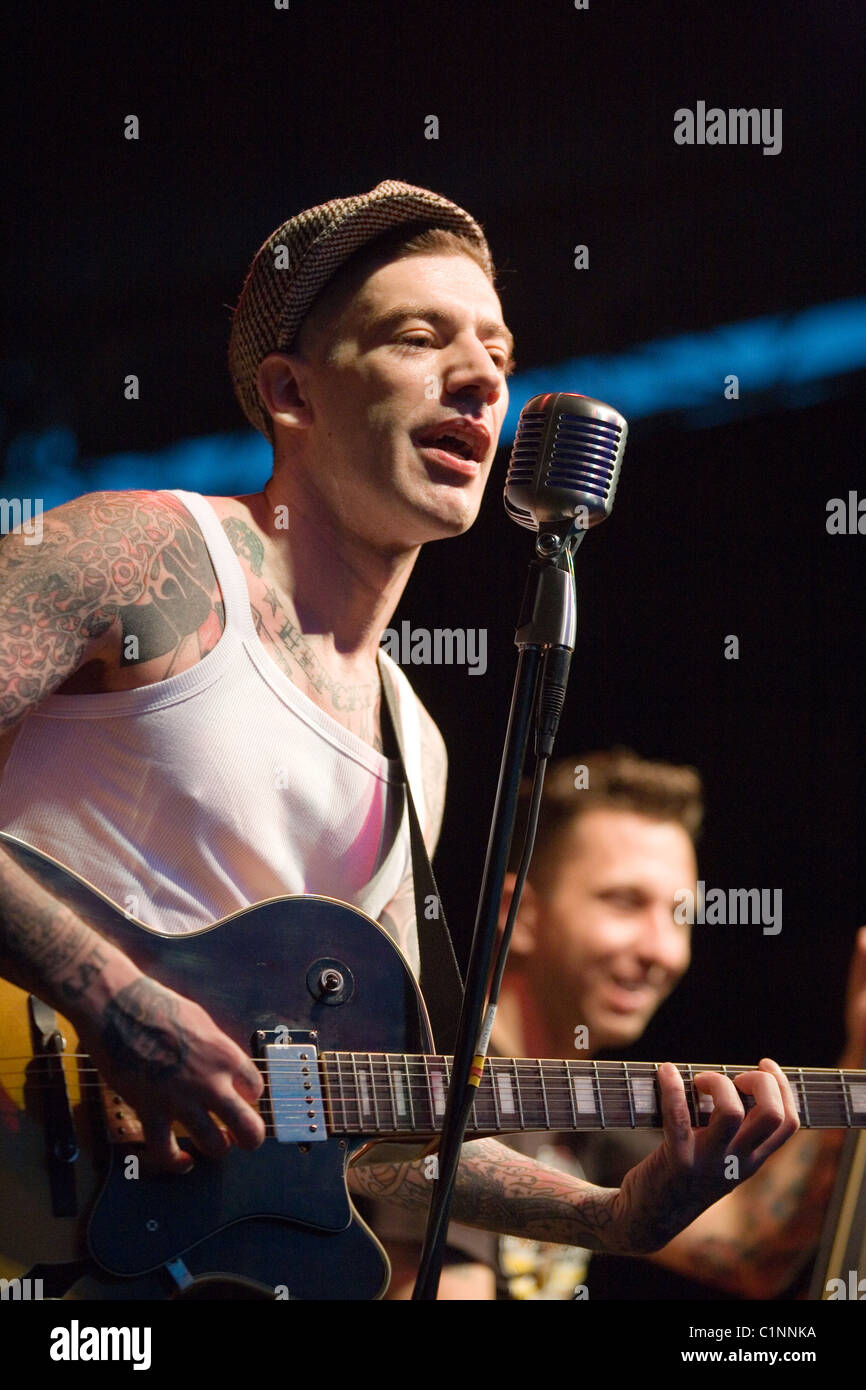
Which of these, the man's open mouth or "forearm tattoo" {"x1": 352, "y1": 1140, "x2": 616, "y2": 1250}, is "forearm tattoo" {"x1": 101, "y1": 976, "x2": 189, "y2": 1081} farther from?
the man's open mouth

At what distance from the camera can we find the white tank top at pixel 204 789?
1902 millimetres

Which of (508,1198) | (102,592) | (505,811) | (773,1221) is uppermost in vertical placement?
(102,592)

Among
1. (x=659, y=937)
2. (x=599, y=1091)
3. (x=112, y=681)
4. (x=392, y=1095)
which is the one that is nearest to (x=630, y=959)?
(x=659, y=937)

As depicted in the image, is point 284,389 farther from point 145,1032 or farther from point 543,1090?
point 543,1090

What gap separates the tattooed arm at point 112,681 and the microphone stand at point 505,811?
328mm

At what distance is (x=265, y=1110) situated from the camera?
5.75 feet

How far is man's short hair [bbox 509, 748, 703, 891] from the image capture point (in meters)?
2.38

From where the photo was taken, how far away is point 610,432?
1.65m

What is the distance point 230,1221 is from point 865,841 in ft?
4.25

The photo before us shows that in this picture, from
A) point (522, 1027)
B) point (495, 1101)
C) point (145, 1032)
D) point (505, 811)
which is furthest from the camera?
point (522, 1027)

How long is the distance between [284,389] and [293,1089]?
106cm

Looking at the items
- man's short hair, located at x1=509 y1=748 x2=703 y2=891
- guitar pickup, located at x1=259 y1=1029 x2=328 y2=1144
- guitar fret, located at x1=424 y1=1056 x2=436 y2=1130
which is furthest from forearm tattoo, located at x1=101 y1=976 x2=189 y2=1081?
man's short hair, located at x1=509 y1=748 x2=703 y2=891

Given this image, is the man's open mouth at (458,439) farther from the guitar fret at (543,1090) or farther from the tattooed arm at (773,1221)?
the tattooed arm at (773,1221)

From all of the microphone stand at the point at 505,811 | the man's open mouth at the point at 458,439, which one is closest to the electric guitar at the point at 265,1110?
the microphone stand at the point at 505,811
